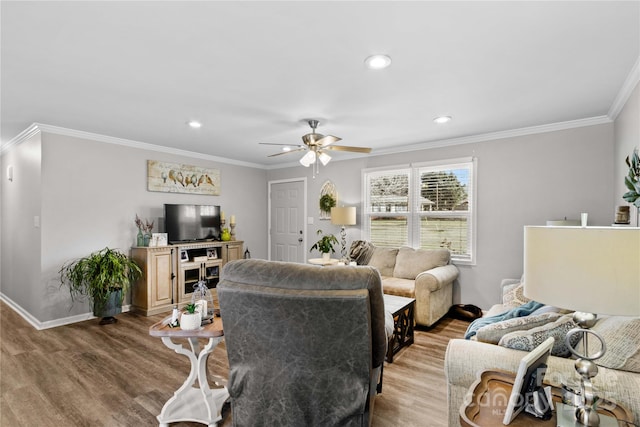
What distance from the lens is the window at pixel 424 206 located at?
176 inches

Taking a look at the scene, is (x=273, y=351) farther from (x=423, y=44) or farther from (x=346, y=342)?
(x=423, y=44)

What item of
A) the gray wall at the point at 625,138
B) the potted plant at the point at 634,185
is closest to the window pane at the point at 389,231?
the gray wall at the point at 625,138

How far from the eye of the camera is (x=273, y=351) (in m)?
1.63

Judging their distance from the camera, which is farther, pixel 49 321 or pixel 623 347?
pixel 49 321

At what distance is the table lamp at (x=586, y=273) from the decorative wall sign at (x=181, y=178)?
498cm

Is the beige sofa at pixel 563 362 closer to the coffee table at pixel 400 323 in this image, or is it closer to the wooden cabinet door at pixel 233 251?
the coffee table at pixel 400 323

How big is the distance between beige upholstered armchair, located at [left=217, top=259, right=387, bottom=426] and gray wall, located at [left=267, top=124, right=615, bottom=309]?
10.6ft

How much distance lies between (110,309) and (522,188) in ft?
17.6

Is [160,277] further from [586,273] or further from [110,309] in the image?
[586,273]

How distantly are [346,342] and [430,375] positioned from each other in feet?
5.26

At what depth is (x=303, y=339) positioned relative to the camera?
61.3 inches

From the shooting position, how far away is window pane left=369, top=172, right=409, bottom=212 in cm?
499

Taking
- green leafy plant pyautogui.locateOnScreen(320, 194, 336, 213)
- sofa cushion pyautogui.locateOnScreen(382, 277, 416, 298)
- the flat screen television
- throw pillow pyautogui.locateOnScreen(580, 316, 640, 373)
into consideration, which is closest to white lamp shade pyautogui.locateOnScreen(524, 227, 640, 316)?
throw pillow pyautogui.locateOnScreen(580, 316, 640, 373)

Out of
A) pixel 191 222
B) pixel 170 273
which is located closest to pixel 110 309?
pixel 170 273
